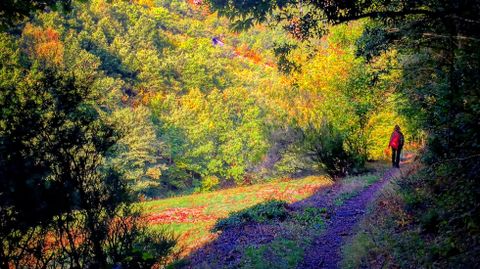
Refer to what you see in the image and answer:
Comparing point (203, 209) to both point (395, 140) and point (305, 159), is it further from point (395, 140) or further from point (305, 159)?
point (395, 140)

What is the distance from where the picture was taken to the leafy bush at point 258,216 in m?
15.1

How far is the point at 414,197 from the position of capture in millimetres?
9344

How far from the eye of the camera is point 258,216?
15328 millimetres

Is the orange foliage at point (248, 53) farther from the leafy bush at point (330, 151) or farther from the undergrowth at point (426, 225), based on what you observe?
the undergrowth at point (426, 225)

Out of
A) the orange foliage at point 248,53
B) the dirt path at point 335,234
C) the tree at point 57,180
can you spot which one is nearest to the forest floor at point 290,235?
the dirt path at point 335,234

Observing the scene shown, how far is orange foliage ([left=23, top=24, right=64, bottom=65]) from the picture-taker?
190ft

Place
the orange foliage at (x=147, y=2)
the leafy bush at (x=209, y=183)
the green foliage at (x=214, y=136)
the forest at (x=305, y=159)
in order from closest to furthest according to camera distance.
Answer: the forest at (x=305, y=159) → the leafy bush at (x=209, y=183) → the green foliage at (x=214, y=136) → the orange foliage at (x=147, y=2)

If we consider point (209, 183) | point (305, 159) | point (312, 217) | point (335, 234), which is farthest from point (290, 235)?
point (209, 183)

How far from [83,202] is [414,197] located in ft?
26.3

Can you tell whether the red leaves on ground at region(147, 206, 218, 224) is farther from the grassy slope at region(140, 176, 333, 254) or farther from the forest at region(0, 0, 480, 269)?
the forest at region(0, 0, 480, 269)

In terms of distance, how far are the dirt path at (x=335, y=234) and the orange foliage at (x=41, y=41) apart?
52387 millimetres

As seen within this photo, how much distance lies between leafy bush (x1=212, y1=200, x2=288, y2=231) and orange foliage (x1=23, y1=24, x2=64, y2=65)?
49.6m

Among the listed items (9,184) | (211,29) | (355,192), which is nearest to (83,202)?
(9,184)

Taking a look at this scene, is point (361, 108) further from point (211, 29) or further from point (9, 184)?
point (211, 29)
